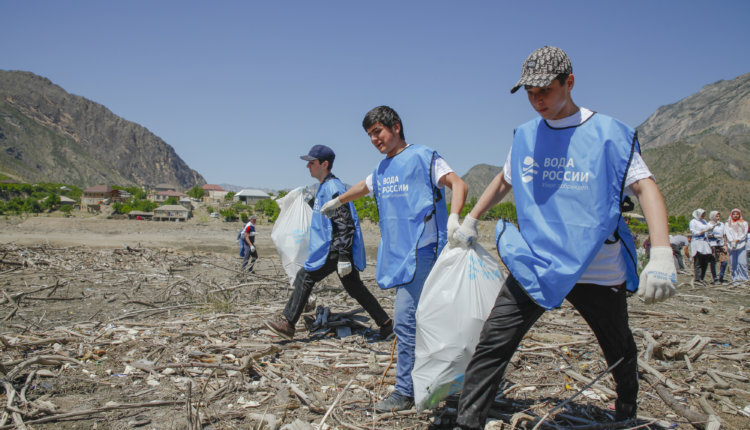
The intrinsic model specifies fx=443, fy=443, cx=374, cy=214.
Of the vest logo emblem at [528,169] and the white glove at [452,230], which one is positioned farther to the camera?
the white glove at [452,230]

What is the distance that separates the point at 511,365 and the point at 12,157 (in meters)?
172

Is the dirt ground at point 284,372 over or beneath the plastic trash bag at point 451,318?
beneath

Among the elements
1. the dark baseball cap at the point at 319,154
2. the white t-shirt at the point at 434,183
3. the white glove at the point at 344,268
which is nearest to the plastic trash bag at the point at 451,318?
the white t-shirt at the point at 434,183

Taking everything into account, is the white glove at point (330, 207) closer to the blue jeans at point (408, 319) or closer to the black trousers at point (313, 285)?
the black trousers at point (313, 285)

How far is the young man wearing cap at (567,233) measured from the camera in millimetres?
1932

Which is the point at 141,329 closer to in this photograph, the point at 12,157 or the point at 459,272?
the point at 459,272

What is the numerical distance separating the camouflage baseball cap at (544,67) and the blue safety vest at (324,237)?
2.27m

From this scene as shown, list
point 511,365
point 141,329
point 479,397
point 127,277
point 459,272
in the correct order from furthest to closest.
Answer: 1. point 127,277
2. point 141,329
3. point 511,365
4. point 459,272
5. point 479,397

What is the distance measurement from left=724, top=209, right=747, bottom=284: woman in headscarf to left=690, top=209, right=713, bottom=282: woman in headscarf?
1.65ft

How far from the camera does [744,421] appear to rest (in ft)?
8.71

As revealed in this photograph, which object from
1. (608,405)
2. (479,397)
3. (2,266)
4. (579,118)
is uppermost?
(579,118)

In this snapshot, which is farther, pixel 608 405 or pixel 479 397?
pixel 608 405

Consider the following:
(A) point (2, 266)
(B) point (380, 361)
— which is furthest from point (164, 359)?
(A) point (2, 266)

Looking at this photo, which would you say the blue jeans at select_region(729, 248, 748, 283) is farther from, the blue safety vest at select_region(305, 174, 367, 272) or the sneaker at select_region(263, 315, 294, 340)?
the sneaker at select_region(263, 315, 294, 340)
